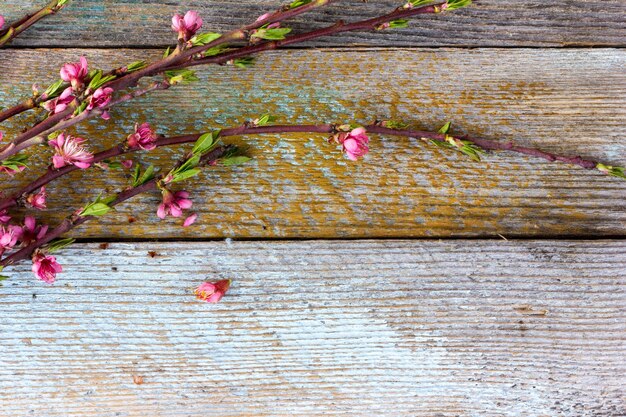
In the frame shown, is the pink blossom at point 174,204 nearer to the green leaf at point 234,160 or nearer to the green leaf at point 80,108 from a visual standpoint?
the green leaf at point 234,160

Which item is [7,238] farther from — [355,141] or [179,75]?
[355,141]

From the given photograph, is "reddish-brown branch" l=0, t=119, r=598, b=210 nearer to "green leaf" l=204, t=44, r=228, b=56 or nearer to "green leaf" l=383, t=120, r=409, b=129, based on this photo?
"green leaf" l=383, t=120, r=409, b=129

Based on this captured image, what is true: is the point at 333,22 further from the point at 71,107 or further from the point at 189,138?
the point at 71,107

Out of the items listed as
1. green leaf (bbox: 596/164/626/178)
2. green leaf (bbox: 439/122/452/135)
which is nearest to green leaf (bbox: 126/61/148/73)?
green leaf (bbox: 439/122/452/135)

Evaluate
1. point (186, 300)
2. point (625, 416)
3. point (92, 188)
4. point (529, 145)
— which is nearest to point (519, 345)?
point (625, 416)

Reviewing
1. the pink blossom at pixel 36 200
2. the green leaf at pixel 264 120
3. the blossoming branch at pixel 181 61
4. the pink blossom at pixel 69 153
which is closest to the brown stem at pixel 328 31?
the blossoming branch at pixel 181 61
